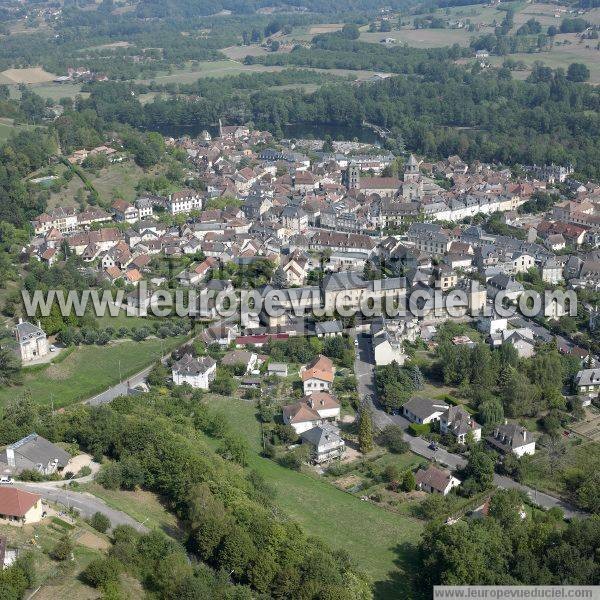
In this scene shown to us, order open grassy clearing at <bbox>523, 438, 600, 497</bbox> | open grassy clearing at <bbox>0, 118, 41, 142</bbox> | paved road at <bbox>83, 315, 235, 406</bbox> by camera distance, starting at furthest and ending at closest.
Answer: open grassy clearing at <bbox>0, 118, 41, 142</bbox>, paved road at <bbox>83, 315, 235, 406</bbox>, open grassy clearing at <bbox>523, 438, 600, 497</bbox>

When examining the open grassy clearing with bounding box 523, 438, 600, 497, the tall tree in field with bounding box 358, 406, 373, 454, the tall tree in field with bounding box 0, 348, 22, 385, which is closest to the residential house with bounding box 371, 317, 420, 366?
the tall tree in field with bounding box 358, 406, 373, 454

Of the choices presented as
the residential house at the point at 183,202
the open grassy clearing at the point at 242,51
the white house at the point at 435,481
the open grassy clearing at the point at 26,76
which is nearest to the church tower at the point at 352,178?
the residential house at the point at 183,202

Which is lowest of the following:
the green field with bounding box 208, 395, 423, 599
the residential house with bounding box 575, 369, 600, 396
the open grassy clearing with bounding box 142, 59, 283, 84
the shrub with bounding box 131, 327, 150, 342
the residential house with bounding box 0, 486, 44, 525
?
the residential house with bounding box 575, 369, 600, 396

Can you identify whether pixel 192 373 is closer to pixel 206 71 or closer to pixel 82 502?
pixel 82 502

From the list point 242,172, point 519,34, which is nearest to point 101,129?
point 242,172

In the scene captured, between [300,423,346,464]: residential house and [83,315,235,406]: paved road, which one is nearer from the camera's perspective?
[300,423,346,464]: residential house

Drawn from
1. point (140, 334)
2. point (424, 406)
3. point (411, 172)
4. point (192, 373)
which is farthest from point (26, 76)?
point (424, 406)

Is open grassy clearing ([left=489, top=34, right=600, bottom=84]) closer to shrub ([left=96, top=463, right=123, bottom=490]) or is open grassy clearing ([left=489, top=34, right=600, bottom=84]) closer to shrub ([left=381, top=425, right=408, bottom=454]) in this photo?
shrub ([left=381, top=425, right=408, bottom=454])

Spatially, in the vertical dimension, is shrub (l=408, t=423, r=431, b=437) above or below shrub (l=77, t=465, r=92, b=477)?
below
